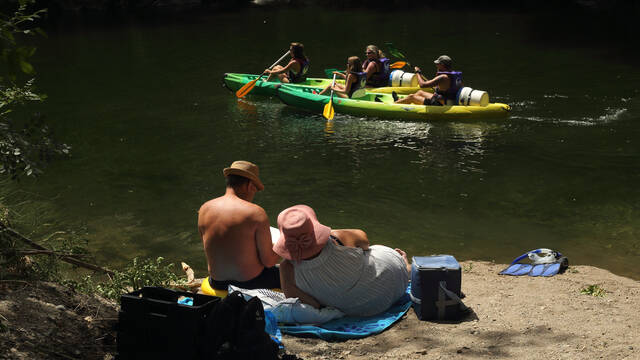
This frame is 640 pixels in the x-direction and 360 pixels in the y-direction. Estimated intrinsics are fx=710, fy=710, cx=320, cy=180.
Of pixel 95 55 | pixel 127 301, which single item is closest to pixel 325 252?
pixel 127 301

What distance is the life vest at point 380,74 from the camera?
1391 centimetres

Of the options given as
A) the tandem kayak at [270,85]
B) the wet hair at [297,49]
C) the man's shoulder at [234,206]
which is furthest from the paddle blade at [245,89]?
the man's shoulder at [234,206]

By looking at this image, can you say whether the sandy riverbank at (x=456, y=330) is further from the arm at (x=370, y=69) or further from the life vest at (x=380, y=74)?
the life vest at (x=380, y=74)

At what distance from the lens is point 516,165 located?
1002cm

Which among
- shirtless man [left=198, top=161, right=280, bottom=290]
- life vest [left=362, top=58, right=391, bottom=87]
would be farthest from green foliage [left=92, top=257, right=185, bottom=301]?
life vest [left=362, top=58, right=391, bottom=87]

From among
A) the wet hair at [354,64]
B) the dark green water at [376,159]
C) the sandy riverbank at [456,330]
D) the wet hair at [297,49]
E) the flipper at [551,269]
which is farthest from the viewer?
the wet hair at [297,49]

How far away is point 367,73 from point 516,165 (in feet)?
15.5

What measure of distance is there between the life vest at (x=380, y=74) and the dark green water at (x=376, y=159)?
60.4 inches

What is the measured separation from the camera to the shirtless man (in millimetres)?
4668

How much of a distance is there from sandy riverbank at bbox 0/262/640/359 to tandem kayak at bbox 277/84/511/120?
710 centimetres

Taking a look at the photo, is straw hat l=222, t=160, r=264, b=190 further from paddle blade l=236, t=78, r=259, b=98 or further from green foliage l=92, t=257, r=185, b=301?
paddle blade l=236, t=78, r=259, b=98

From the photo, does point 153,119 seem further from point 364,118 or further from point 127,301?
point 127,301

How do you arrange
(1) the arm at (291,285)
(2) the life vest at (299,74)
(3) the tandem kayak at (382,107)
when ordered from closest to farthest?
(1) the arm at (291,285), (3) the tandem kayak at (382,107), (2) the life vest at (299,74)

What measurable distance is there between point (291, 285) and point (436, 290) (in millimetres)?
963
